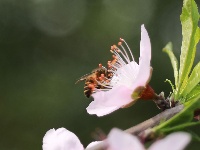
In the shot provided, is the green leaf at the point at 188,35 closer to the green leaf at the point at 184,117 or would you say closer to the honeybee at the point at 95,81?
the honeybee at the point at 95,81

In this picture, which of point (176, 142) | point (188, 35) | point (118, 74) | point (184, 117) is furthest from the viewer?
point (118, 74)

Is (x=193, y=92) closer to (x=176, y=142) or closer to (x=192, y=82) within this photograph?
(x=192, y=82)

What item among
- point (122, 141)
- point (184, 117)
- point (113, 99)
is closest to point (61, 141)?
point (113, 99)

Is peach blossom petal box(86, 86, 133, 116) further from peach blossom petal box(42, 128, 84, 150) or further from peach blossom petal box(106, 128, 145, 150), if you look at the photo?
peach blossom petal box(106, 128, 145, 150)

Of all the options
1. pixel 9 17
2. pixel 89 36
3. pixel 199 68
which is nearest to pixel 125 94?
pixel 199 68

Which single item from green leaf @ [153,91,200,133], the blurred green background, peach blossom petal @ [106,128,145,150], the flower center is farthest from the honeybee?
the blurred green background
